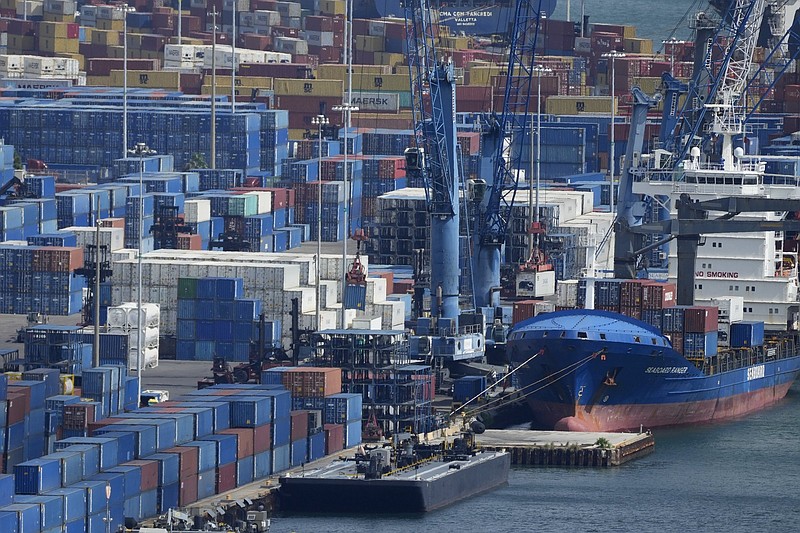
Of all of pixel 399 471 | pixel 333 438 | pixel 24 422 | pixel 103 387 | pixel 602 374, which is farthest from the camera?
pixel 602 374

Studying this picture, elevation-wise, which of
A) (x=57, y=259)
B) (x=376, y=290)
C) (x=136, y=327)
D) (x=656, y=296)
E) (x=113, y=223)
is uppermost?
(x=113, y=223)

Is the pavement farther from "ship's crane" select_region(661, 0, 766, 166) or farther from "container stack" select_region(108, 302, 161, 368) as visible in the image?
"ship's crane" select_region(661, 0, 766, 166)

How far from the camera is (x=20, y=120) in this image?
153125 millimetres

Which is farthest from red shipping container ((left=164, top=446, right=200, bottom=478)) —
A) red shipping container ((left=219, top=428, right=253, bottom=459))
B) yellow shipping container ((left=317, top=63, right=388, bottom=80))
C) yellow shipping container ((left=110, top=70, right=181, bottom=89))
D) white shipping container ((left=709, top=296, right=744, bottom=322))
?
yellow shipping container ((left=110, top=70, right=181, bottom=89))

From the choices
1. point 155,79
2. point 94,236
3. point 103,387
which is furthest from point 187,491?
point 155,79

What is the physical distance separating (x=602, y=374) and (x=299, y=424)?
16.6 m

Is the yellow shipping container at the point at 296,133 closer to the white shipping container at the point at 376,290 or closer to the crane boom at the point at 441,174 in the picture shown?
the white shipping container at the point at 376,290

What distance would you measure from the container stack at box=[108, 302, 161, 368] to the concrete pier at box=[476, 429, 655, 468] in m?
15.0

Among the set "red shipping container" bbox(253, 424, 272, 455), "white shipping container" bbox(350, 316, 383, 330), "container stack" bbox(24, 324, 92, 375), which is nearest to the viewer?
"red shipping container" bbox(253, 424, 272, 455)

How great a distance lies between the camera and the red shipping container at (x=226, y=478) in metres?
72.3

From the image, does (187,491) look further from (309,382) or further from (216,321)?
(216,321)

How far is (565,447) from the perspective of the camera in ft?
276

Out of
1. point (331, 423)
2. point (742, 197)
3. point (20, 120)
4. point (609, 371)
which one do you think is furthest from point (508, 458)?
point (20, 120)

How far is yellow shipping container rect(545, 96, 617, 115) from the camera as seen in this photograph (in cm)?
16688
